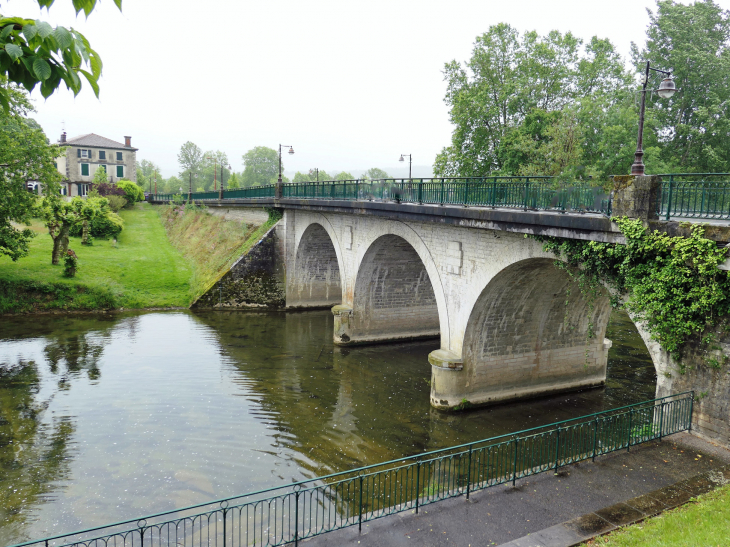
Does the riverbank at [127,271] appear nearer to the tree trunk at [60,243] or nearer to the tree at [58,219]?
the tree trunk at [60,243]

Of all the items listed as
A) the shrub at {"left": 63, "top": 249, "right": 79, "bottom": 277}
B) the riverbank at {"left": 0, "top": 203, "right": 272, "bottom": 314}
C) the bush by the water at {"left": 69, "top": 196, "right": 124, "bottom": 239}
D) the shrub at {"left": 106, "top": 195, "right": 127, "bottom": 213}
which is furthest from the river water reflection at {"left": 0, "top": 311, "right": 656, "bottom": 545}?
the shrub at {"left": 106, "top": 195, "right": 127, "bottom": 213}

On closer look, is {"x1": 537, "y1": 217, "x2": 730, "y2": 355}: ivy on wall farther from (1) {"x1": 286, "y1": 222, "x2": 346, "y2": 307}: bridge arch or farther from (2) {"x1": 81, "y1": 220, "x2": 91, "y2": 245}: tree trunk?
(2) {"x1": 81, "y1": 220, "x2": 91, "y2": 245}: tree trunk

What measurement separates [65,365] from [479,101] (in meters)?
23.8

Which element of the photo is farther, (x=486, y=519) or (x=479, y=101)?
(x=479, y=101)

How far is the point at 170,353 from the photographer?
66.7 ft

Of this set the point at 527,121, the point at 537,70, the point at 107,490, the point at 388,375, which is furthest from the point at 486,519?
the point at 537,70

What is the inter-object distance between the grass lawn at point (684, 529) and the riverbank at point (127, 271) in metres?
25.0

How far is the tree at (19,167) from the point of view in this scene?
22.2 meters

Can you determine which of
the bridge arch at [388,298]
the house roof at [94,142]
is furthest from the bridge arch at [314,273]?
the house roof at [94,142]

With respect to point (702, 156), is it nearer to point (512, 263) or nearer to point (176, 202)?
point (512, 263)

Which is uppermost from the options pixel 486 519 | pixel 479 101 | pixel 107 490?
pixel 479 101

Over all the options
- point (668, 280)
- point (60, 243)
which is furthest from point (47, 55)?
point (60, 243)

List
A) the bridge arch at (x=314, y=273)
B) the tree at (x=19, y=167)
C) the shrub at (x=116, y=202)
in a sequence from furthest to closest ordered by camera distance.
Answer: the shrub at (x=116, y=202), the bridge arch at (x=314, y=273), the tree at (x=19, y=167)

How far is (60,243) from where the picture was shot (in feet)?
99.8
